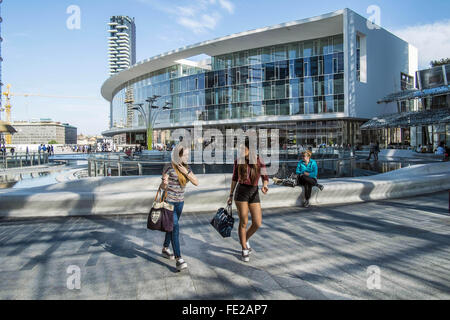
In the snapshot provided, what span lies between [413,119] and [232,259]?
34328 millimetres

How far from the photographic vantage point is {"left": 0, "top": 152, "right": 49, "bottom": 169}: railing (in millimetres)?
19203

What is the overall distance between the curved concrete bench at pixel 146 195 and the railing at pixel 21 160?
42.9ft

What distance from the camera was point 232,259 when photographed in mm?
4367

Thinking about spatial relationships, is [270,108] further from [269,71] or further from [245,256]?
[245,256]

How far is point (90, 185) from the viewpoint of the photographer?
385 inches

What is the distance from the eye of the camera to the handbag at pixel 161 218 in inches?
155

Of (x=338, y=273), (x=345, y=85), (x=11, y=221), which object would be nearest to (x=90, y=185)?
(x=11, y=221)

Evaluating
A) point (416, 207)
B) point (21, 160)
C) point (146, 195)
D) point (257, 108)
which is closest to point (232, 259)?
point (146, 195)

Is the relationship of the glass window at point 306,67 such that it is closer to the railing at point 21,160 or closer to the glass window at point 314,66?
the glass window at point 314,66

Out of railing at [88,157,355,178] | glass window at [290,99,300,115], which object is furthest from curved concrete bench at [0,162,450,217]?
glass window at [290,99,300,115]

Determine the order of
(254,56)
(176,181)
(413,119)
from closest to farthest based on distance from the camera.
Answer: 1. (176,181)
2. (413,119)
3. (254,56)

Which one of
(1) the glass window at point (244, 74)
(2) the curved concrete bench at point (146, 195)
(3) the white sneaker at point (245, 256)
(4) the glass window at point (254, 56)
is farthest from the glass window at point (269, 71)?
(3) the white sneaker at point (245, 256)
